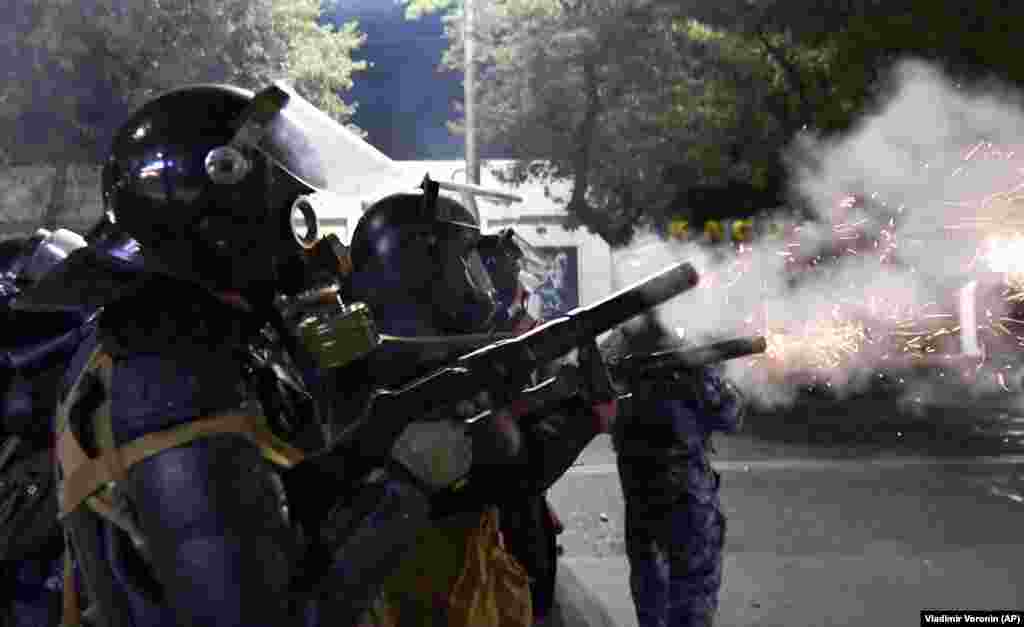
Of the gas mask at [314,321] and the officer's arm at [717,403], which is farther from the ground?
the gas mask at [314,321]

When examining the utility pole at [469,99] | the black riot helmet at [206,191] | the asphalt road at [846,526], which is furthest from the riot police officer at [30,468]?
the utility pole at [469,99]

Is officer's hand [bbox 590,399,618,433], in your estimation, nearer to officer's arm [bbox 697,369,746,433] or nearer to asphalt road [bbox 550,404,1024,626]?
asphalt road [bbox 550,404,1024,626]

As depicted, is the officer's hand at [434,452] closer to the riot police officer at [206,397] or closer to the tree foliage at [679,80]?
the riot police officer at [206,397]

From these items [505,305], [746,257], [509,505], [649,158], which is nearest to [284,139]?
[509,505]

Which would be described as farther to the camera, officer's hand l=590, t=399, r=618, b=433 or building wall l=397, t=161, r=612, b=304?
building wall l=397, t=161, r=612, b=304

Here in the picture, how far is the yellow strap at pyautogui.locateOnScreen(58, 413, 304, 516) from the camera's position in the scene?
1463 mm

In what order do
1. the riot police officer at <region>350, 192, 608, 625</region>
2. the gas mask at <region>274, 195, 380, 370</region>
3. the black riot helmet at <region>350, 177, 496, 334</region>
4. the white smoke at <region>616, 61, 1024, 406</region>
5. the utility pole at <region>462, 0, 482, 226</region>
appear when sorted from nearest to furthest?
the gas mask at <region>274, 195, 380, 370</region> < the riot police officer at <region>350, 192, 608, 625</region> < the black riot helmet at <region>350, 177, 496, 334</region> < the white smoke at <region>616, 61, 1024, 406</region> < the utility pole at <region>462, 0, 482, 226</region>

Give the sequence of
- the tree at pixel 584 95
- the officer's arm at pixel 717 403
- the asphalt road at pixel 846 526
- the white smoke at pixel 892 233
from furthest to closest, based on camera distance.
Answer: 1. the tree at pixel 584 95
2. the asphalt road at pixel 846 526
3. the white smoke at pixel 892 233
4. the officer's arm at pixel 717 403

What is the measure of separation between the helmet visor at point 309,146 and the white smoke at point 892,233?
311 cm

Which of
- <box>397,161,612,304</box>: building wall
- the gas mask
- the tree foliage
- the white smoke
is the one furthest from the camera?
<box>397,161,612,304</box>: building wall

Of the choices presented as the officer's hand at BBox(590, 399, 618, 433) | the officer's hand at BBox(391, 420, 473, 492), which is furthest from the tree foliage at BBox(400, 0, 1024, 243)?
the officer's hand at BBox(391, 420, 473, 492)

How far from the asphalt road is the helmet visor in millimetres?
1950

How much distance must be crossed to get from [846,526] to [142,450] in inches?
289

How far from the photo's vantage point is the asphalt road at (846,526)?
19.6 feet
